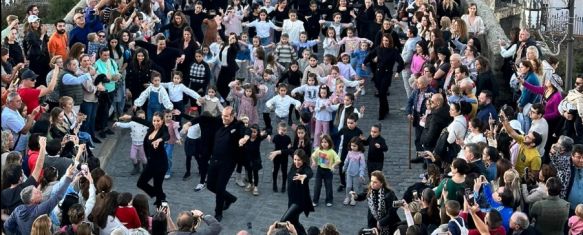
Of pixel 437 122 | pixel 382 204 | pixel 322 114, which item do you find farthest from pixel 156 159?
pixel 437 122

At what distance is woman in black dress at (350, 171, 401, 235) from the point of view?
13727 mm

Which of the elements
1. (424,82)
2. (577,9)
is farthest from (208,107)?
(577,9)

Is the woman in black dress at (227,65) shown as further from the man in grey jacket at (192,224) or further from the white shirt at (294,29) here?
the man in grey jacket at (192,224)

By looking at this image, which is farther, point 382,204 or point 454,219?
point 382,204

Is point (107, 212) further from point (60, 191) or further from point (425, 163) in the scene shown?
point (425, 163)

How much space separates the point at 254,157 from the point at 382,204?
10.3 feet

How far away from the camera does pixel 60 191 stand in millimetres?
12492

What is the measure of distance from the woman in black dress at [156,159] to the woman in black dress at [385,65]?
15.4 ft

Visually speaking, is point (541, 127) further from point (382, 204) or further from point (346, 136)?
point (382, 204)

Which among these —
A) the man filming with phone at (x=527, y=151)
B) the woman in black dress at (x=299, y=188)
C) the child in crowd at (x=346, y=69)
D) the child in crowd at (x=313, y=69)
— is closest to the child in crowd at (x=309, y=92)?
the child in crowd at (x=313, y=69)

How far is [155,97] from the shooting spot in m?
17.8

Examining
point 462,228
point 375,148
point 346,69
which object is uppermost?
point 346,69

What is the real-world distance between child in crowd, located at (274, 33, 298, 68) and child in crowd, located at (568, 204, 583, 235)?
8.04 m

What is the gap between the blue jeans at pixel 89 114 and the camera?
17.7m
